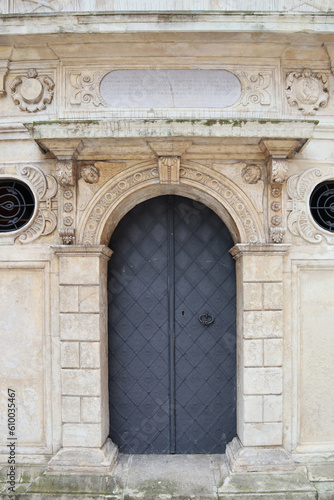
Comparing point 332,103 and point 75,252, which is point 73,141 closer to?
point 75,252

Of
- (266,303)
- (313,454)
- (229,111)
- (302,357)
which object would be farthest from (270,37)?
(313,454)

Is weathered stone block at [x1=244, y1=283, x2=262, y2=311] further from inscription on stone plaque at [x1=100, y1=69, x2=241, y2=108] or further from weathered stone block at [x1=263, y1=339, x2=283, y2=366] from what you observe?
inscription on stone plaque at [x1=100, y1=69, x2=241, y2=108]

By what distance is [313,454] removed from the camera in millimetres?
4488

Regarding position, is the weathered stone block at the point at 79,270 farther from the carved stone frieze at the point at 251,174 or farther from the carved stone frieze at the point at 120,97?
the carved stone frieze at the point at 251,174

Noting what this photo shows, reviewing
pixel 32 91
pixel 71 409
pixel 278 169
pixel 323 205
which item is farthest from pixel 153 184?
pixel 71 409

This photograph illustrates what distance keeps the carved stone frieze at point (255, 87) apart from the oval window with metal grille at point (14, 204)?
2558 millimetres

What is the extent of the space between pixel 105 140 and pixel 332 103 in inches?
98.3

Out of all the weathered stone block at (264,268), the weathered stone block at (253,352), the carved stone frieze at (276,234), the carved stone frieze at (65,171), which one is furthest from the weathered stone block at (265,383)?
the carved stone frieze at (65,171)

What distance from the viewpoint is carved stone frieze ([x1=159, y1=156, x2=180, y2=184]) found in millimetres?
4387

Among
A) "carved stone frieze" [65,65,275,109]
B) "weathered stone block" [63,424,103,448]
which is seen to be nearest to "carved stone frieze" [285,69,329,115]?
"carved stone frieze" [65,65,275,109]

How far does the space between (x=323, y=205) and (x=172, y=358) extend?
2413 mm

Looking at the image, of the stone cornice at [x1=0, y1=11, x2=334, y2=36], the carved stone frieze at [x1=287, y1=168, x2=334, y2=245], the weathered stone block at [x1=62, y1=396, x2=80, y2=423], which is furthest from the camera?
the carved stone frieze at [x1=287, y1=168, x2=334, y2=245]

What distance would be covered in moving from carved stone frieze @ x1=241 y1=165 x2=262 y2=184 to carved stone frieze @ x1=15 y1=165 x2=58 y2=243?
79.3 inches

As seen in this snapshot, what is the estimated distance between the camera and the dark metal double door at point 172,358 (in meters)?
4.94
